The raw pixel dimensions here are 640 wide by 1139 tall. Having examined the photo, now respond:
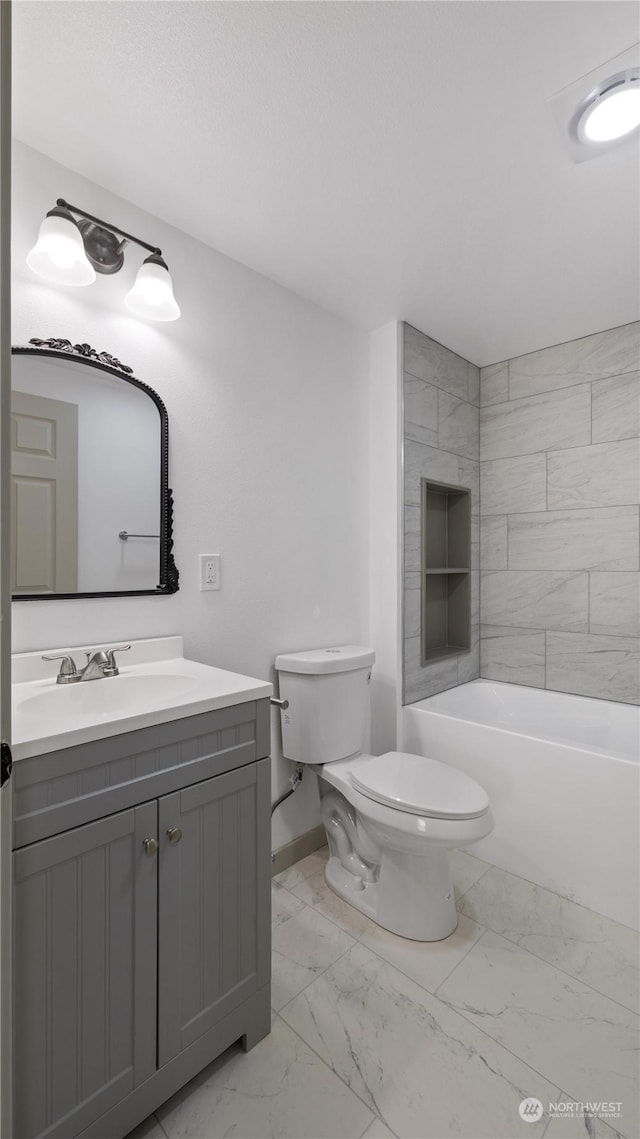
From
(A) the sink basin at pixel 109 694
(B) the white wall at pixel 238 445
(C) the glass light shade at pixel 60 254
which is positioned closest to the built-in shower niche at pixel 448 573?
(B) the white wall at pixel 238 445

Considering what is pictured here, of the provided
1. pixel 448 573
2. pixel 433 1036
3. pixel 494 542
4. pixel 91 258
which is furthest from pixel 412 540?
pixel 433 1036

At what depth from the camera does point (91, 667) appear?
1.33 meters

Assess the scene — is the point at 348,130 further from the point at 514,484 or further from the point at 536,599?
the point at 536,599

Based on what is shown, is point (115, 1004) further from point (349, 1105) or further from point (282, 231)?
point (282, 231)

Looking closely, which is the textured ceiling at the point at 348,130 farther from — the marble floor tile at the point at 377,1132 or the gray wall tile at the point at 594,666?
the marble floor tile at the point at 377,1132

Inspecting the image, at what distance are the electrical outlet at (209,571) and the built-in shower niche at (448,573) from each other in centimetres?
138

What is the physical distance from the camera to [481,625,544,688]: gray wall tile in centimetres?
264

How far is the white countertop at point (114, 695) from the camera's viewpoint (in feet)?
2.91

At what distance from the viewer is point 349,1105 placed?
1.09m

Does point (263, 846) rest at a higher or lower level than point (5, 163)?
lower

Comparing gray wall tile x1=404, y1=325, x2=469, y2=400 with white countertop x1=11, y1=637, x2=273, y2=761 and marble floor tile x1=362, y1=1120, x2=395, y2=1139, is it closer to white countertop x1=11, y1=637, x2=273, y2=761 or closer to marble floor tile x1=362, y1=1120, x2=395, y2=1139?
white countertop x1=11, y1=637, x2=273, y2=761

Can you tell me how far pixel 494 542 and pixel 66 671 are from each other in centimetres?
232

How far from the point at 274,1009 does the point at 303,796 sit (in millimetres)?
753

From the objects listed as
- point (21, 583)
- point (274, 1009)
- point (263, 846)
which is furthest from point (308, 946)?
point (21, 583)
